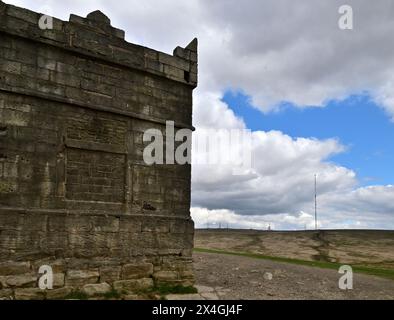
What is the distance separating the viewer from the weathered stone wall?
313 inches

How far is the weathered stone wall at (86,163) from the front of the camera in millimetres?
7957

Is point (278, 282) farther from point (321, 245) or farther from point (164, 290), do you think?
point (321, 245)

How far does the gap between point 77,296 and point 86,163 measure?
285 cm

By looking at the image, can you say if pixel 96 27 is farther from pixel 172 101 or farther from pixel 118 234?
pixel 118 234

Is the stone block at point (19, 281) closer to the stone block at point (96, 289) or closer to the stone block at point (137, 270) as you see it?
the stone block at point (96, 289)

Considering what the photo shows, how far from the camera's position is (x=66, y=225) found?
27.4ft

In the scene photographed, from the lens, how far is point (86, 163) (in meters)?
8.88

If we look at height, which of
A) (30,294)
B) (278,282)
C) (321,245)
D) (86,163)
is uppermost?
(86,163)

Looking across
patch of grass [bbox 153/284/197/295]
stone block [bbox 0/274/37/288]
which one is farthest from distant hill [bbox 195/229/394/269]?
stone block [bbox 0/274/37/288]

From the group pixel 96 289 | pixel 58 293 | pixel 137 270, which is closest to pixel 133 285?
pixel 137 270

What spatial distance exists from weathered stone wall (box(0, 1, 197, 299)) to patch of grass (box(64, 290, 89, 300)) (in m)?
0.10
